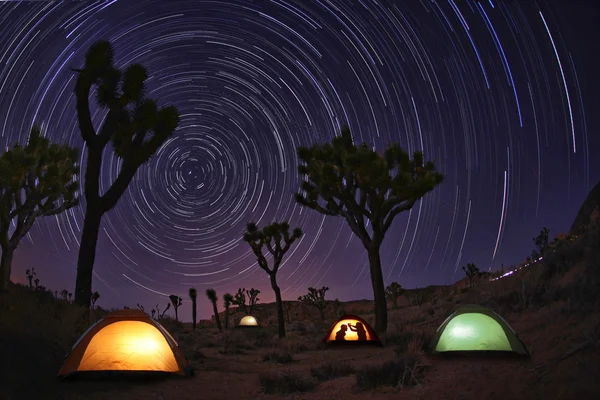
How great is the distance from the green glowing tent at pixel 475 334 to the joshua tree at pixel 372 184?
25.6ft

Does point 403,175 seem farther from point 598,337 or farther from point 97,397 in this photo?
point 97,397

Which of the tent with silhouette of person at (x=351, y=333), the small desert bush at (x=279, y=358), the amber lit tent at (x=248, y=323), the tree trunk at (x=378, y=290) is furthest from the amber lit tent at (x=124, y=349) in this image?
the amber lit tent at (x=248, y=323)

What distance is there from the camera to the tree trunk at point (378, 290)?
19.3 m

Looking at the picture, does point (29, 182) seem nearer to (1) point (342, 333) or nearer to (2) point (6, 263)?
(2) point (6, 263)

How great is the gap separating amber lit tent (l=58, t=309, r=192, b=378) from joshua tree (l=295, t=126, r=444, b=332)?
1094 cm

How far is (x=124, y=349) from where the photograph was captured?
978 centimetres

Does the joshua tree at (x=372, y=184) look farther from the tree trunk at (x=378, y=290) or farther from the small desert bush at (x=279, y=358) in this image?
the small desert bush at (x=279, y=358)

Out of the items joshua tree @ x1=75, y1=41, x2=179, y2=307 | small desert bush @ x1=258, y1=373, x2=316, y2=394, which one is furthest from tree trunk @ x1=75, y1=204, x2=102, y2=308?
small desert bush @ x1=258, y1=373, x2=316, y2=394

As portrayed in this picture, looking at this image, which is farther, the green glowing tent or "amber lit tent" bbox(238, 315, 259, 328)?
"amber lit tent" bbox(238, 315, 259, 328)

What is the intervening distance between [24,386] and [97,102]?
1019 cm

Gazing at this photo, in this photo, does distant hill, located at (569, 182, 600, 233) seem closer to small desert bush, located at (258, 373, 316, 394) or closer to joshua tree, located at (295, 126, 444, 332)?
joshua tree, located at (295, 126, 444, 332)

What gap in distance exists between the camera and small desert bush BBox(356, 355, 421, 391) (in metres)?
8.86

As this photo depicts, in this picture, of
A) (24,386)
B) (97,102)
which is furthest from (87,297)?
(24,386)

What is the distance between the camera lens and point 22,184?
829 inches
